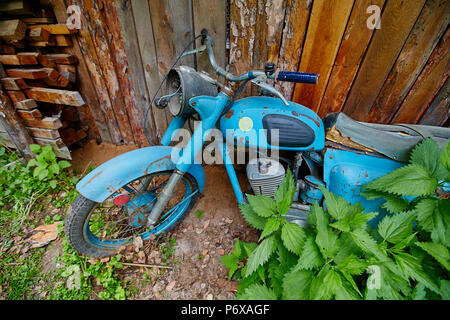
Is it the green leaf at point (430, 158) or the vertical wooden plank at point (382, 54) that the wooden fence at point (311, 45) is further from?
the green leaf at point (430, 158)

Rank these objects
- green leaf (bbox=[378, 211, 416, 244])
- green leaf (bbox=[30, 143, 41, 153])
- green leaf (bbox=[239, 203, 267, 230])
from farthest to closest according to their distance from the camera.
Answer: green leaf (bbox=[30, 143, 41, 153]) < green leaf (bbox=[239, 203, 267, 230]) < green leaf (bbox=[378, 211, 416, 244])

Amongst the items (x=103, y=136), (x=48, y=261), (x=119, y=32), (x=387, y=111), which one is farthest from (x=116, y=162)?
(x=387, y=111)

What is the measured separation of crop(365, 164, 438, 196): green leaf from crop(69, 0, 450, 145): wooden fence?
90cm

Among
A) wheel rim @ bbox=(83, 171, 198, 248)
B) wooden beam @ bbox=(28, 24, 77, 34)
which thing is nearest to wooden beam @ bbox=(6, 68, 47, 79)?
wooden beam @ bbox=(28, 24, 77, 34)

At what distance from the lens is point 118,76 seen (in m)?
2.08

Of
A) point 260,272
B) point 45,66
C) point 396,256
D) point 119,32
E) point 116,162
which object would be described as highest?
point 119,32

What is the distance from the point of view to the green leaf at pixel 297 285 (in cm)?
108

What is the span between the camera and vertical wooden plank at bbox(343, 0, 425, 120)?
1.41m

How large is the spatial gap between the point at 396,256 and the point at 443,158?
0.57 meters

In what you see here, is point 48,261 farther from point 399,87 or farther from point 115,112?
point 399,87

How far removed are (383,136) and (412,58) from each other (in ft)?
2.59

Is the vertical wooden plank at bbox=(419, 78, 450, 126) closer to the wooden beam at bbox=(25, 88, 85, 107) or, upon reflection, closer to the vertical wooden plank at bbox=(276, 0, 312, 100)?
the vertical wooden plank at bbox=(276, 0, 312, 100)

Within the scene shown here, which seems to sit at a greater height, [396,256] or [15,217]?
[396,256]

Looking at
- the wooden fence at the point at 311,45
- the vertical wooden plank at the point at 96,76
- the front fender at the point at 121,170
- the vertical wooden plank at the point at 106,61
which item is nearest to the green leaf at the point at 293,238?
the front fender at the point at 121,170
